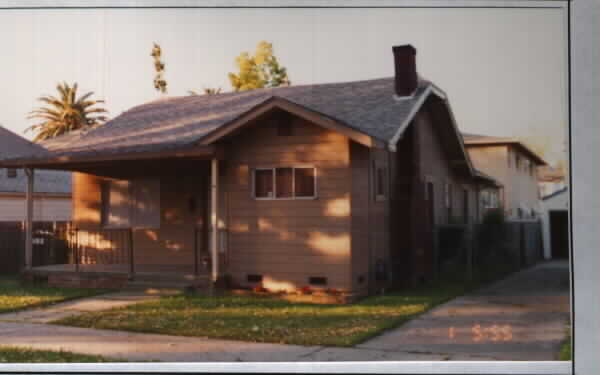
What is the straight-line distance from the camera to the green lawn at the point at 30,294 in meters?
11.7

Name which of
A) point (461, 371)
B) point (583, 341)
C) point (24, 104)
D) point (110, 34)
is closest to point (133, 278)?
point (24, 104)

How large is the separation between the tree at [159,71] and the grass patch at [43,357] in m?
4.06

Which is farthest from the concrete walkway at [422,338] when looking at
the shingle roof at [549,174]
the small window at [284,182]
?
the small window at [284,182]

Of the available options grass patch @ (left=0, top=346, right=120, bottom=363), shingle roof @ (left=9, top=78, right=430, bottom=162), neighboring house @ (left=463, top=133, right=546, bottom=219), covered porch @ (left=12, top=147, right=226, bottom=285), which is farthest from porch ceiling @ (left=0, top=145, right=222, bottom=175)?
grass patch @ (left=0, top=346, right=120, bottom=363)

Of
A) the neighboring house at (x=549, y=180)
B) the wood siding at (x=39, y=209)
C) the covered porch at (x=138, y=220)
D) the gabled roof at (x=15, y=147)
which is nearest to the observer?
the neighboring house at (x=549, y=180)

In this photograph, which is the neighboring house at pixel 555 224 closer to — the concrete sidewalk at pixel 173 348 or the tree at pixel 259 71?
the concrete sidewalk at pixel 173 348

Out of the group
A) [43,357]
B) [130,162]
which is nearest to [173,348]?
[43,357]

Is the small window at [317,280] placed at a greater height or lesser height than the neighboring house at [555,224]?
lesser

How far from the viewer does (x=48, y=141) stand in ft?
42.5

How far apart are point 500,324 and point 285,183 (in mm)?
4476

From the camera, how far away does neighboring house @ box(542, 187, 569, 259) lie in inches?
338

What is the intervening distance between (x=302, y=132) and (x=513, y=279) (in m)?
4.65

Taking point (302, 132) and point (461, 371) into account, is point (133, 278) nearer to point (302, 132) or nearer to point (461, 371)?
point (302, 132)

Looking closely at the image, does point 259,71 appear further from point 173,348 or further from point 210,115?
point 173,348
